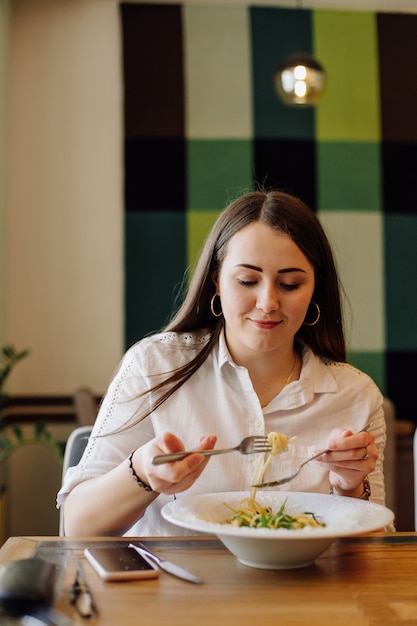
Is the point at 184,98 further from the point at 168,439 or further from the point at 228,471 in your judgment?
the point at 168,439

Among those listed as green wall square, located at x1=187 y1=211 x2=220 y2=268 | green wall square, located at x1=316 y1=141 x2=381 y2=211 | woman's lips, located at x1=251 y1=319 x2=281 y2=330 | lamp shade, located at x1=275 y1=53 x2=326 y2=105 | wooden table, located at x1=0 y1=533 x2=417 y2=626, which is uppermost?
lamp shade, located at x1=275 y1=53 x2=326 y2=105

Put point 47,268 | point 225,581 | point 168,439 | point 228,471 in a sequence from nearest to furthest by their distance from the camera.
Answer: point 225,581 < point 168,439 < point 228,471 < point 47,268

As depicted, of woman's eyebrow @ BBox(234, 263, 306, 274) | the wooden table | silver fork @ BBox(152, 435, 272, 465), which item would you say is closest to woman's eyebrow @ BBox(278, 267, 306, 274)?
woman's eyebrow @ BBox(234, 263, 306, 274)

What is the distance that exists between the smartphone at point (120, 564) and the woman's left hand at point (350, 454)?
378mm

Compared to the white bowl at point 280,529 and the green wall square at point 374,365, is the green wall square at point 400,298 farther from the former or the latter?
the white bowl at point 280,529

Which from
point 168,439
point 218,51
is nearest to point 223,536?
point 168,439

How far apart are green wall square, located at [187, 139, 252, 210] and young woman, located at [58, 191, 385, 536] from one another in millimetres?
2117

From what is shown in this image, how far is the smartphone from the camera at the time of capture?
117 centimetres

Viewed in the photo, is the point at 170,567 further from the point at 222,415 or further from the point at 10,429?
the point at 10,429

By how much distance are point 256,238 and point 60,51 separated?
8.57ft

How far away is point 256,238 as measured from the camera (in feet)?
5.66

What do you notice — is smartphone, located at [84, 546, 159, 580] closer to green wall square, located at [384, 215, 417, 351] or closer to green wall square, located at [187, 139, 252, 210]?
green wall square, located at [187, 139, 252, 210]

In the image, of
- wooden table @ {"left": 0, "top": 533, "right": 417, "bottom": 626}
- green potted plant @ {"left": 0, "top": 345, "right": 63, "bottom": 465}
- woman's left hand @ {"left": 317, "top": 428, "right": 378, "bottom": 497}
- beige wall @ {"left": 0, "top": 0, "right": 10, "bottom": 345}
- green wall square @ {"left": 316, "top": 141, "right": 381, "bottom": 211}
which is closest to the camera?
wooden table @ {"left": 0, "top": 533, "right": 417, "bottom": 626}

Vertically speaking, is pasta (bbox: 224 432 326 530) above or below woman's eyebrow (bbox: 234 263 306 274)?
below
